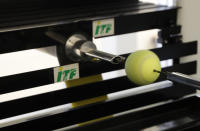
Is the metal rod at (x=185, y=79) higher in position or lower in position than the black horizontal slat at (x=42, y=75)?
higher

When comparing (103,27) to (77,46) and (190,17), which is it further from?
(190,17)

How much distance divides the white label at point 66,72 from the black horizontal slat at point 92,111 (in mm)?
85

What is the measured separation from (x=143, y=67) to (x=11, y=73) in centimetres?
31

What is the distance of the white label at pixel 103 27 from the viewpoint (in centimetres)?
81

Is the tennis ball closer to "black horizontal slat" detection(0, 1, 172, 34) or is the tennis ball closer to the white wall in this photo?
"black horizontal slat" detection(0, 1, 172, 34)

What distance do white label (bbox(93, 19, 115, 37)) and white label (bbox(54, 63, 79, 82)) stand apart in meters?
0.10

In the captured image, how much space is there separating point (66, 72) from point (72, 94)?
0.07 metres

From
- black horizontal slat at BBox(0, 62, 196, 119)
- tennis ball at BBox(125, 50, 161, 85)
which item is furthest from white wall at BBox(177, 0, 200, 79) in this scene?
tennis ball at BBox(125, 50, 161, 85)

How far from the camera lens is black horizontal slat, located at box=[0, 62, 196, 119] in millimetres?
775

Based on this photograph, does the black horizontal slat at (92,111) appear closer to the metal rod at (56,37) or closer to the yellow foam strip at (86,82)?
the yellow foam strip at (86,82)

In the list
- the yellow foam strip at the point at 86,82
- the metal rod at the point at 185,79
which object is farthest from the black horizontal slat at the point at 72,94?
the metal rod at the point at 185,79

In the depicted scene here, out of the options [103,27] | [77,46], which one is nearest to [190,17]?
[103,27]

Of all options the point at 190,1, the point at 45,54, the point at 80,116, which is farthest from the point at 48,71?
the point at 190,1

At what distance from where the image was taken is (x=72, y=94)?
0.85 metres
